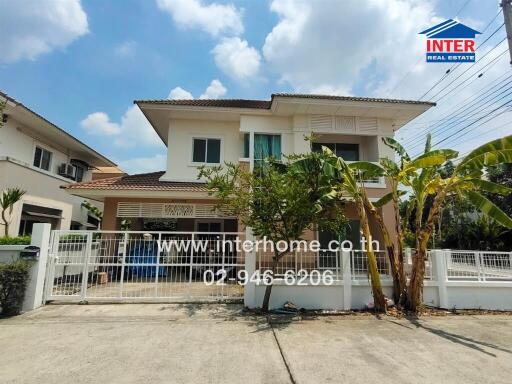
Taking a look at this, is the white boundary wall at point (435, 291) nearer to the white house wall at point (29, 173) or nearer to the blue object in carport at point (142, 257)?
the blue object in carport at point (142, 257)

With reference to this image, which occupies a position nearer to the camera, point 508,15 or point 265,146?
point 508,15

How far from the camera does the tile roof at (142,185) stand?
1220cm

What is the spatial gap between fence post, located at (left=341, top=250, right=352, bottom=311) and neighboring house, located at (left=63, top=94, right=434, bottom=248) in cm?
394

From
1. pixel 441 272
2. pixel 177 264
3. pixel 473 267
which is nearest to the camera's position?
pixel 177 264

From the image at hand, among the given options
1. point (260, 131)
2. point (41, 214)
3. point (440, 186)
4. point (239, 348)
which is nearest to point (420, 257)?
point (440, 186)

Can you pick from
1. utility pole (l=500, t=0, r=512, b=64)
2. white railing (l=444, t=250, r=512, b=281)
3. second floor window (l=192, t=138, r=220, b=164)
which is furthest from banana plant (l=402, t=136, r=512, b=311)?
second floor window (l=192, t=138, r=220, b=164)

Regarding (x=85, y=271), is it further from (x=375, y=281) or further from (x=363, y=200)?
(x=363, y=200)

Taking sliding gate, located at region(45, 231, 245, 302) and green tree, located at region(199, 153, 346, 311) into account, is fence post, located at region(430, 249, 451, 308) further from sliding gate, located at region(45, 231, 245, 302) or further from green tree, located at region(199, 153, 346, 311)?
sliding gate, located at region(45, 231, 245, 302)

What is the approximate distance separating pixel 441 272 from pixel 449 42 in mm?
7709

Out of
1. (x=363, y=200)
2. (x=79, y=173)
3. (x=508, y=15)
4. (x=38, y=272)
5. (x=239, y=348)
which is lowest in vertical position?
(x=239, y=348)

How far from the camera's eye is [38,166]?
15.9m

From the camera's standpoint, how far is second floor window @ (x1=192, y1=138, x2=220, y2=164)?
14160 mm

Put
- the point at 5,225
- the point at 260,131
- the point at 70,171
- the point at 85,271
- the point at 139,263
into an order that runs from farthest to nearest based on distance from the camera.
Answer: the point at 70,171 < the point at 260,131 < the point at 5,225 < the point at 139,263 < the point at 85,271

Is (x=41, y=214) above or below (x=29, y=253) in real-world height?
above
